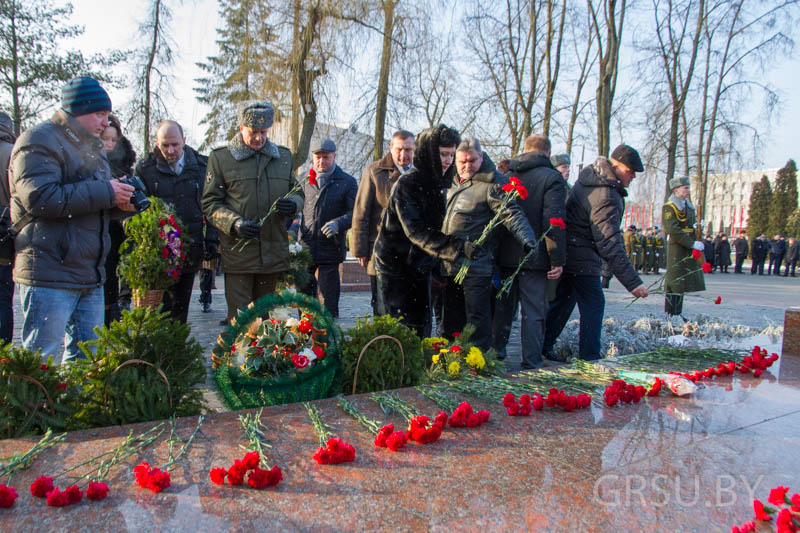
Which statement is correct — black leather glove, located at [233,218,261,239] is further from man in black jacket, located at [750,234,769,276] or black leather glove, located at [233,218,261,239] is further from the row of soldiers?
man in black jacket, located at [750,234,769,276]

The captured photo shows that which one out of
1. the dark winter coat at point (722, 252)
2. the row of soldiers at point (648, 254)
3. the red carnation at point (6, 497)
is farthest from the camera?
the dark winter coat at point (722, 252)

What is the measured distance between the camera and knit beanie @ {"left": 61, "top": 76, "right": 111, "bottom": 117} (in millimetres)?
2949

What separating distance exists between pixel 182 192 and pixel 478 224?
2.47 metres

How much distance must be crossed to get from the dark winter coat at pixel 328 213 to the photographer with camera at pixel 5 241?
2667 millimetres

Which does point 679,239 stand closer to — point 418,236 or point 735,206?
point 418,236

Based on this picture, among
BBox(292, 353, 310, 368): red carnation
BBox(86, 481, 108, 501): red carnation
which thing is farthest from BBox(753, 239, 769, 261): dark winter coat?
BBox(86, 481, 108, 501): red carnation

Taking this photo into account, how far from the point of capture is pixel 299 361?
9.11 feet

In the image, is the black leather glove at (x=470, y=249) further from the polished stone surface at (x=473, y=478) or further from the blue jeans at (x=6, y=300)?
the blue jeans at (x=6, y=300)

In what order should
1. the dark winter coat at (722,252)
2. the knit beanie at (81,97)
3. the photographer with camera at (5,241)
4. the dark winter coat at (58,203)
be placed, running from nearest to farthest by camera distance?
the dark winter coat at (58,203) → the knit beanie at (81,97) → the photographer with camera at (5,241) → the dark winter coat at (722,252)

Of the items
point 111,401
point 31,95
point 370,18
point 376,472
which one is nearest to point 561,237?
point 376,472

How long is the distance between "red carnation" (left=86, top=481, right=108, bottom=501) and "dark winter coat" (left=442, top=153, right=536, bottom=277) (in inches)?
121

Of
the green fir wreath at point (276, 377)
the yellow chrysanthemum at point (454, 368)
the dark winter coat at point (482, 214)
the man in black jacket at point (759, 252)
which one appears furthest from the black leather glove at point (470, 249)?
the man in black jacket at point (759, 252)

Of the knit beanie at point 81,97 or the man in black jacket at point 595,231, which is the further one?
the man in black jacket at point 595,231

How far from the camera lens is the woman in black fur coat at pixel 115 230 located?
447 centimetres
